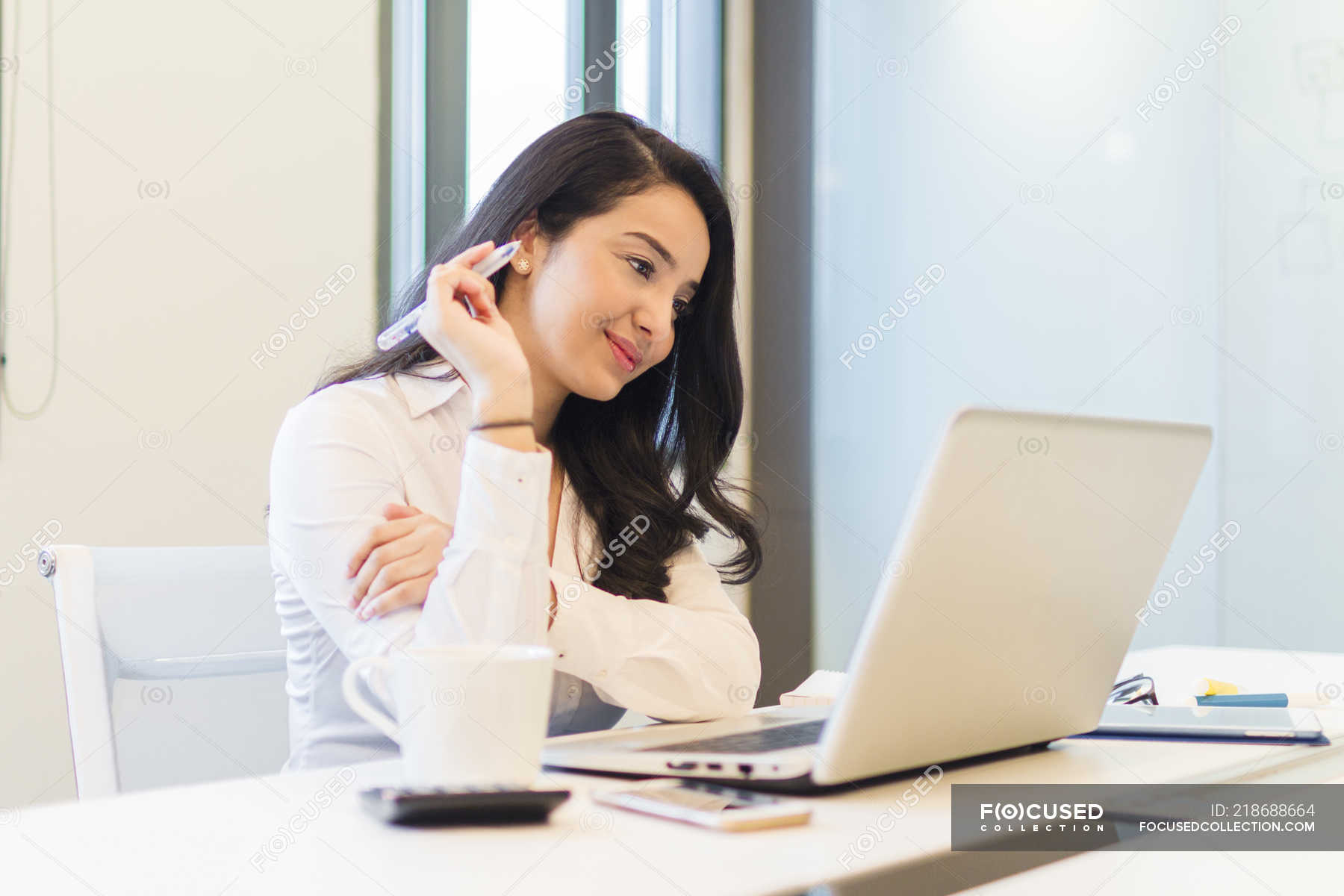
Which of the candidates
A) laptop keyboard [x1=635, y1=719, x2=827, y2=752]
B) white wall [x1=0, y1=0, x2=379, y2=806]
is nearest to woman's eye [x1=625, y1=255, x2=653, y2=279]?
laptop keyboard [x1=635, y1=719, x2=827, y2=752]

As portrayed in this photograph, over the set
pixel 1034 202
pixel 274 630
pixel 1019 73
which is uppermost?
pixel 1019 73

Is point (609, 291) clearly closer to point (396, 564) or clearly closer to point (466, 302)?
point (466, 302)

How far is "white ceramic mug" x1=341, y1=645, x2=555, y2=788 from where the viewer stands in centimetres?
63

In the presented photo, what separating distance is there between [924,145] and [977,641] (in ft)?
8.41

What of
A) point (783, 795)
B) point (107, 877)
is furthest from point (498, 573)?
point (107, 877)

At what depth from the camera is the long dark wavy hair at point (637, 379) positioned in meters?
1.49

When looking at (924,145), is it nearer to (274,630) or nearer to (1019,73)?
(1019,73)

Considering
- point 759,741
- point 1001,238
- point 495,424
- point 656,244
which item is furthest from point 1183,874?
point 1001,238

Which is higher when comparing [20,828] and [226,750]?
[20,828]

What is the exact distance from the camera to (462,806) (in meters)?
0.59

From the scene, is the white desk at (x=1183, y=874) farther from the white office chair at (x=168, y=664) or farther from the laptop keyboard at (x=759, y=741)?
the white office chair at (x=168, y=664)

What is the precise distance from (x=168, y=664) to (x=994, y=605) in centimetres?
85

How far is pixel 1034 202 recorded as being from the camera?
2.82 metres

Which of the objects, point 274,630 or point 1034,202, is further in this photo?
point 1034,202
